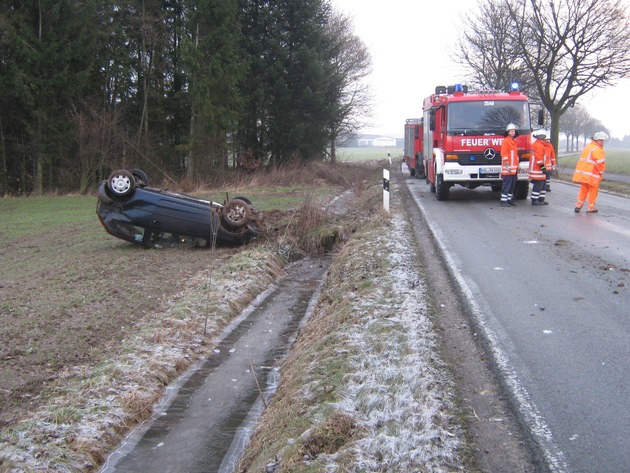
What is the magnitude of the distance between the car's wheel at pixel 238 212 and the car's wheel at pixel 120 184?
185cm

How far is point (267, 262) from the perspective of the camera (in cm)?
1068

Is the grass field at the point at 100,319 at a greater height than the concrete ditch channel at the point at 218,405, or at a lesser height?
greater

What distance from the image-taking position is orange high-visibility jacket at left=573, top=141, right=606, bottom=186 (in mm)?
13402

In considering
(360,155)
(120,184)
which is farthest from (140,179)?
(360,155)

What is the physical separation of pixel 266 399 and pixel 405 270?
3279mm

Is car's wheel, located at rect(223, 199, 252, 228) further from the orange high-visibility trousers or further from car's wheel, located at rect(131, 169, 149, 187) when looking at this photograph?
the orange high-visibility trousers

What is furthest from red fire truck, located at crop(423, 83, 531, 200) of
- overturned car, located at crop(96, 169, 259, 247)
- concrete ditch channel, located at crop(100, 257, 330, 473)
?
concrete ditch channel, located at crop(100, 257, 330, 473)

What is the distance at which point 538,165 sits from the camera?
15.4m

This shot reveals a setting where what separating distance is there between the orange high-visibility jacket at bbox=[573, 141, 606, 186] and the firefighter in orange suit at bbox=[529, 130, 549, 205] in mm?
1808

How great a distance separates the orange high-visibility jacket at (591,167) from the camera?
528 inches

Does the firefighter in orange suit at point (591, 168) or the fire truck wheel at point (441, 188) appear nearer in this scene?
the firefighter in orange suit at point (591, 168)

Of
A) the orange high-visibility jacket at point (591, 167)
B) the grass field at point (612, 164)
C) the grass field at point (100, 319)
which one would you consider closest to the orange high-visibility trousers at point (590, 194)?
the orange high-visibility jacket at point (591, 167)

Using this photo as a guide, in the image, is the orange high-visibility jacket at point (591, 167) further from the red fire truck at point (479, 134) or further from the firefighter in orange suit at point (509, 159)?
the red fire truck at point (479, 134)

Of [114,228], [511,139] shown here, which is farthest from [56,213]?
[511,139]
